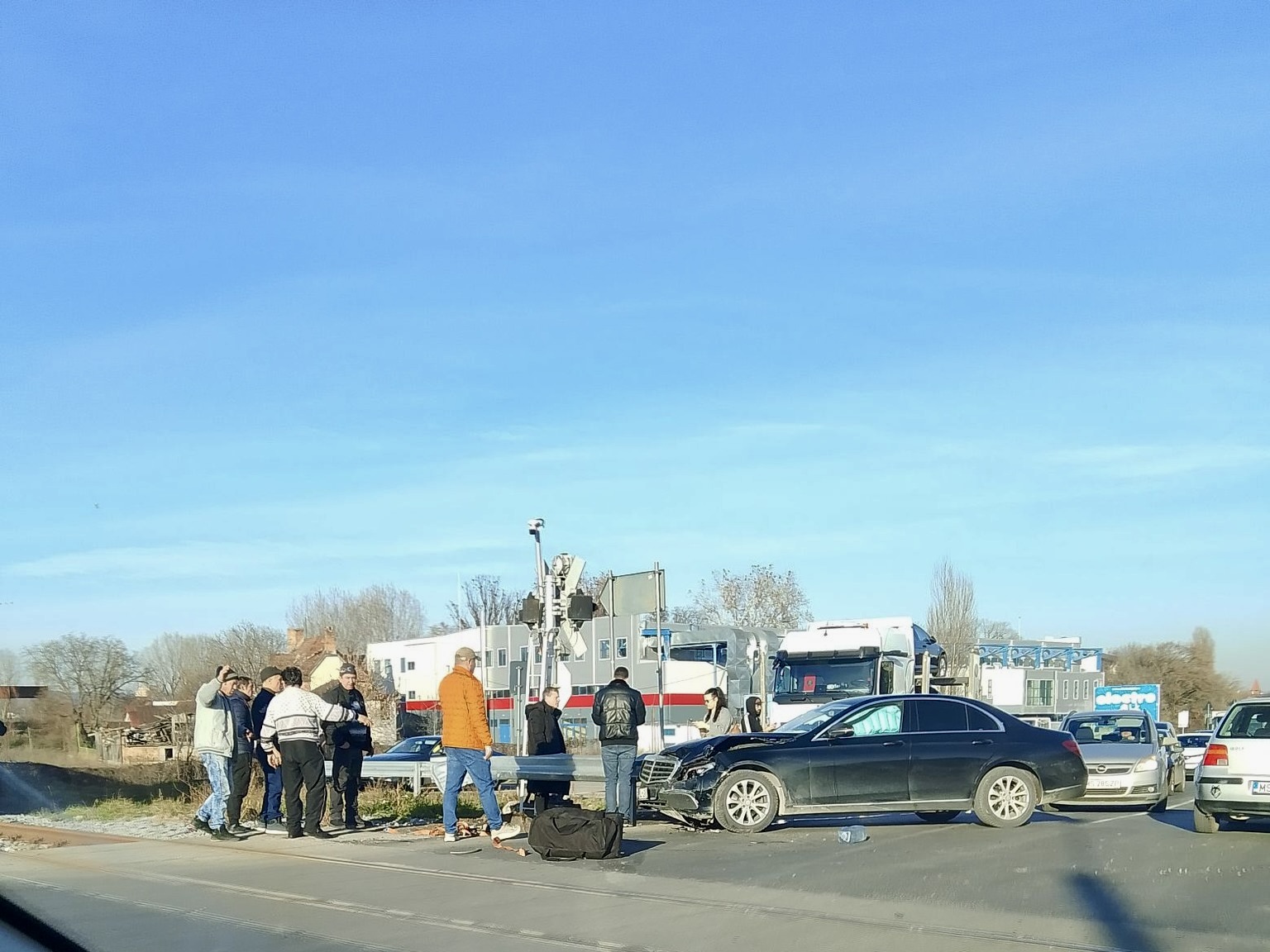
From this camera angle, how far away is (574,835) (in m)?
12.1

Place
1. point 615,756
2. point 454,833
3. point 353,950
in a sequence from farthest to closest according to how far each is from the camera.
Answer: point 615,756
point 454,833
point 353,950

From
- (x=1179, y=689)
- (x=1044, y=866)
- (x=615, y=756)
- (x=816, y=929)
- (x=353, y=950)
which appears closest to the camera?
(x=353, y=950)

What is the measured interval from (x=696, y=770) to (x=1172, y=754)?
450 inches

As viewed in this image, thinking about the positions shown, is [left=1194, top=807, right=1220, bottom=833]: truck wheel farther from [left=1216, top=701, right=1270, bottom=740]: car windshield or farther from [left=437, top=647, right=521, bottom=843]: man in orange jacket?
[left=437, top=647, right=521, bottom=843]: man in orange jacket

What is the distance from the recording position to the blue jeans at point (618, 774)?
47.6 feet

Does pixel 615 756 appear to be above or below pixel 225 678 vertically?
below

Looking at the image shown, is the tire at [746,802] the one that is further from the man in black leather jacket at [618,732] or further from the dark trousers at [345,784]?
the dark trousers at [345,784]

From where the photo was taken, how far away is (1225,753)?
47.0 ft

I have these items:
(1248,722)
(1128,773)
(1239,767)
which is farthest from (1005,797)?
(1128,773)

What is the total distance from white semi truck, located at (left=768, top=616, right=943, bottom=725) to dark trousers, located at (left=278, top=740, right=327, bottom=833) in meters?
13.7

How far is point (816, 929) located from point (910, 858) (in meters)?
3.92

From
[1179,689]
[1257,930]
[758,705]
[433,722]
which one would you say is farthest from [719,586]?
[1257,930]

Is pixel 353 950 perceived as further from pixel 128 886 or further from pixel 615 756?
pixel 615 756

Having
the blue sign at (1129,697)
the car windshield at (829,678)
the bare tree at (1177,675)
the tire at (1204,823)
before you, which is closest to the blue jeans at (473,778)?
the tire at (1204,823)
